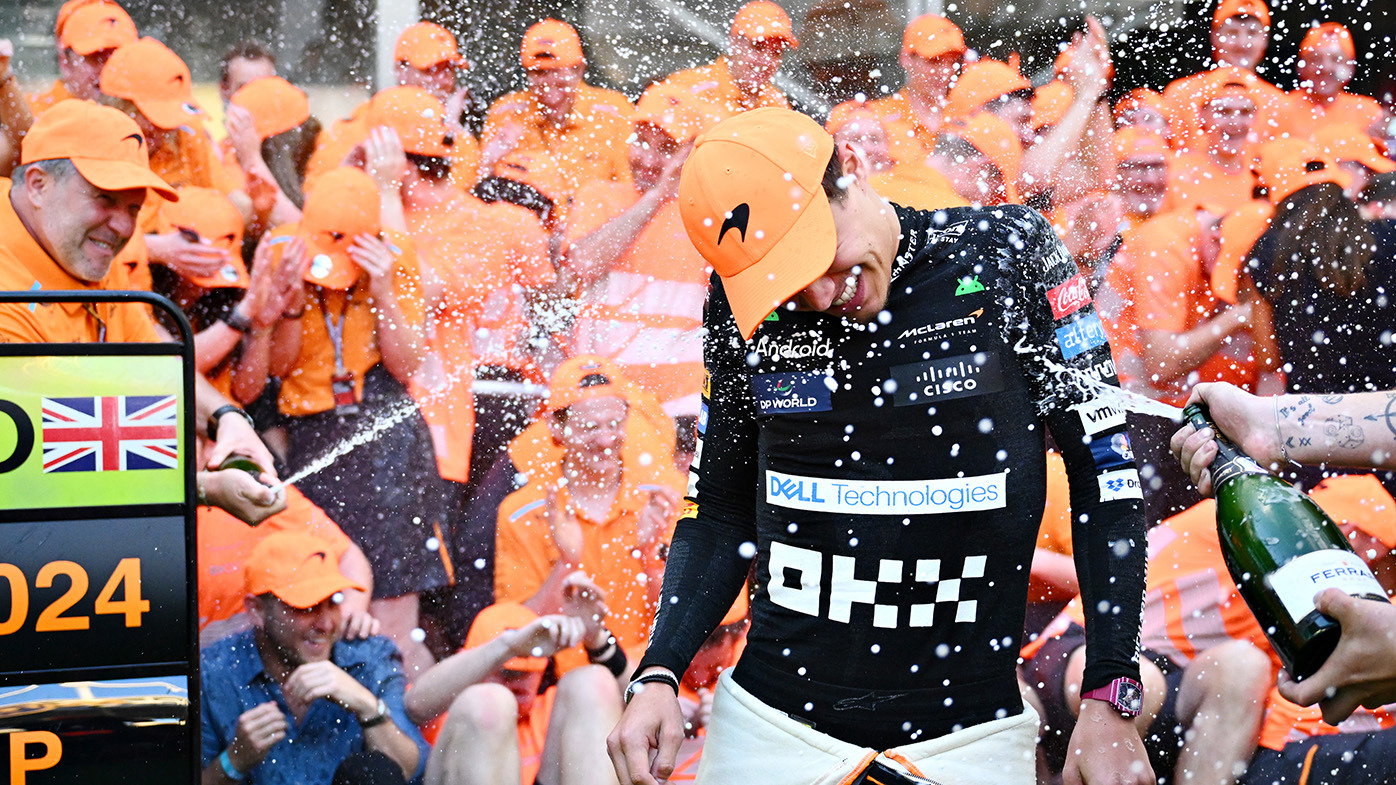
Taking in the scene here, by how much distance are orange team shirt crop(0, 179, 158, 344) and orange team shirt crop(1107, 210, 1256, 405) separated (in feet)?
10.7

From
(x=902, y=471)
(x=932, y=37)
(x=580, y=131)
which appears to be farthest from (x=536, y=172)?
(x=902, y=471)

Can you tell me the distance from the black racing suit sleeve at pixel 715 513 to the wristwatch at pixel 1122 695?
0.62 metres

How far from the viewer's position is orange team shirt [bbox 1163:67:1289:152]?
3.90 meters

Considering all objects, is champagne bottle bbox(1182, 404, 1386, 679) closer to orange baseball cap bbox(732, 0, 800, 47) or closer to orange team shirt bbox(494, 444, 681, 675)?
orange team shirt bbox(494, 444, 681, 675)

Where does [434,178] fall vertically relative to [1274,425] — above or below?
above

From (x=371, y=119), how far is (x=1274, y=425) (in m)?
2.85

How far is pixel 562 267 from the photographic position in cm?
381

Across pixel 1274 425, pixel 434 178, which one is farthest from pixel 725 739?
pixel 434 178

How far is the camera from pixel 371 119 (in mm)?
3729

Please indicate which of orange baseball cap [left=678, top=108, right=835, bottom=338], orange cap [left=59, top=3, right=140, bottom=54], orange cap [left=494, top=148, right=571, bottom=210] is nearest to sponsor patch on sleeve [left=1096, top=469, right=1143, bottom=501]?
orange baseball cap [left=678, top=108, right=835, bottom=338]

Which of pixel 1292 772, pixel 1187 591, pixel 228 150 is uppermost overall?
pixel 228 150

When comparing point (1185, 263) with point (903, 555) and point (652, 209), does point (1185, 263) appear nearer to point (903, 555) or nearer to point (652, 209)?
point (652, 209)

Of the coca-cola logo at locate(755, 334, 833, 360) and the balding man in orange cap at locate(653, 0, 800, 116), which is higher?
the balding man in orange cap at locate(653, 0, 800, 116)

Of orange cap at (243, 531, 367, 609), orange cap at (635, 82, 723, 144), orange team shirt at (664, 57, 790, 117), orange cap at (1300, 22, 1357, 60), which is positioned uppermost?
orange cap at (1300, 22, 1357, 60)
